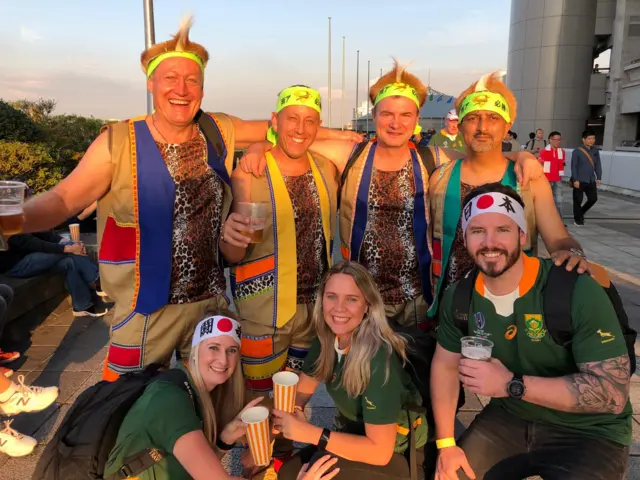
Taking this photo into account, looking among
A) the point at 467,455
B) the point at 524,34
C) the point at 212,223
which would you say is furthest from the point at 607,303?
the point at 524,34

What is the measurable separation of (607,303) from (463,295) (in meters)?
0.60

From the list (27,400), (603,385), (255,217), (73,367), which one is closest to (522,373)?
(603,385)

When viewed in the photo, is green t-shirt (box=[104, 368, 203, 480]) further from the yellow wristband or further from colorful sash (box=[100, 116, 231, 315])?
the yellow wristband

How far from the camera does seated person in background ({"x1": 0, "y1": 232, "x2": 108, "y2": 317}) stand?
5.05 meters

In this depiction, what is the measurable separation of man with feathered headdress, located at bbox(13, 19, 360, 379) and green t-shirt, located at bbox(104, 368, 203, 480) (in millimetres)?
423

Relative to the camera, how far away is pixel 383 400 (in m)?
2.09

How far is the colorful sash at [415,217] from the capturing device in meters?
2.83

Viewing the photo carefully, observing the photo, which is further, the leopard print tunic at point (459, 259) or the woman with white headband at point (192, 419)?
the leopard print tunic at point (459, 259)

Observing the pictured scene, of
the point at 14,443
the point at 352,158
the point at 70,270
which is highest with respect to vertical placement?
the point at 352,158

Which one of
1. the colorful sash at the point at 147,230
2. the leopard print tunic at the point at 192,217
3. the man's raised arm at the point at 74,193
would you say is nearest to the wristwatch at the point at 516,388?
the leopard print tunic at the point at 192,217

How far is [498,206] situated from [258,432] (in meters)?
1.44

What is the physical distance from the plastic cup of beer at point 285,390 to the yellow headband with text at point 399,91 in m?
1.71

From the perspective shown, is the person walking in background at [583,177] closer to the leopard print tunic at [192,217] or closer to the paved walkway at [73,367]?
the paved walkway at [73,367]

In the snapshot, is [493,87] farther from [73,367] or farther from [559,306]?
[73,367]
